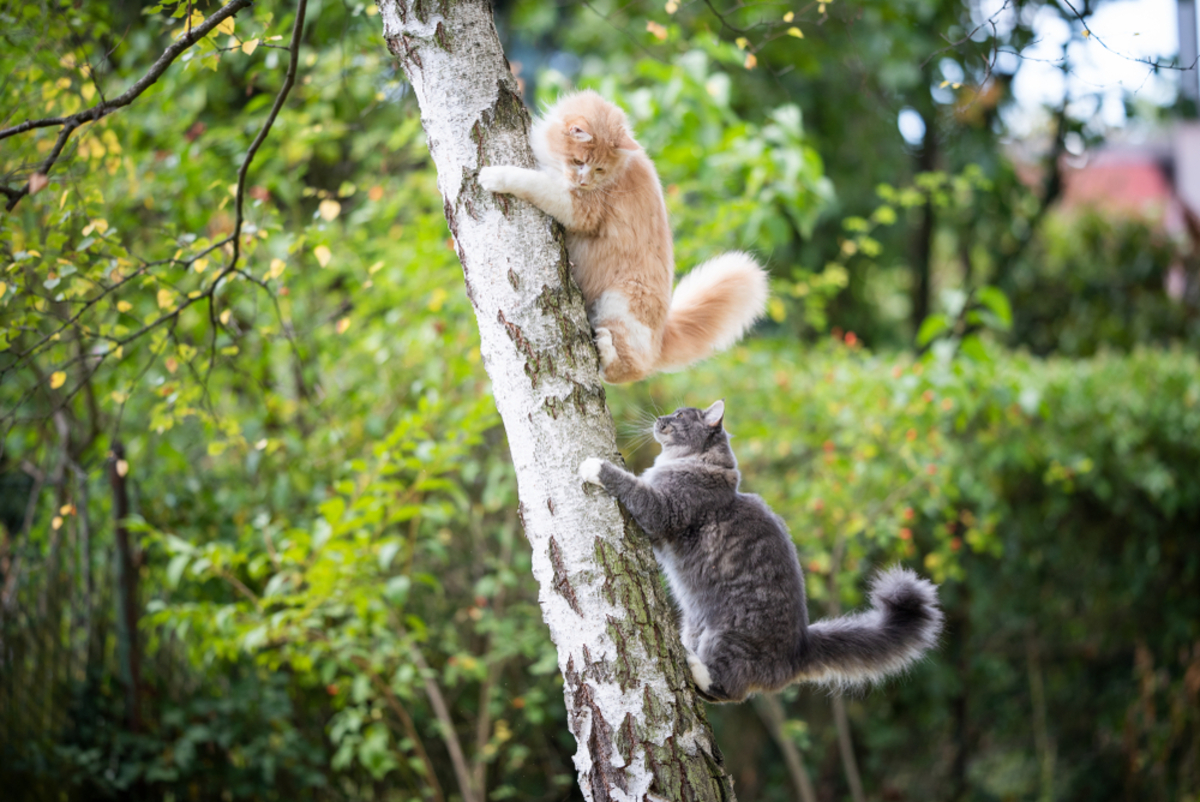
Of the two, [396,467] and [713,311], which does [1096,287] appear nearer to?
[713,311]

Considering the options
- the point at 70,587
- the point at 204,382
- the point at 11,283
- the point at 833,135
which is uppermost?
the point at 833,135

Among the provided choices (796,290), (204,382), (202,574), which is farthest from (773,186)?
(202,574)

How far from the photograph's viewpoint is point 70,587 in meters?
3.36

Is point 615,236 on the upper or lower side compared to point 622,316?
upper

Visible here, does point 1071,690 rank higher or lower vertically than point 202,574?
lower

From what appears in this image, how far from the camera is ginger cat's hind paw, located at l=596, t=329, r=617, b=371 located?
2021 millimetres

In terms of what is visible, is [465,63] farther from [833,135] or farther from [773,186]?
[833,135]

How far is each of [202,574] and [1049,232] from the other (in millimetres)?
8239

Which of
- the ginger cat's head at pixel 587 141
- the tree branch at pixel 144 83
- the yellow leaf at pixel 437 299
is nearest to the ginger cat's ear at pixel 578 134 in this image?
the ginger cat's head at pixel 587 141

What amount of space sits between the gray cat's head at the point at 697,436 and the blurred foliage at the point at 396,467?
14.9 inches

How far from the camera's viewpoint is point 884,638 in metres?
1.96

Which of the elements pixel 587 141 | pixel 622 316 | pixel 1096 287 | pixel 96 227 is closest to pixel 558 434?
pixel 622 316

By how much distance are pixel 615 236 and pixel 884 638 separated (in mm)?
1229

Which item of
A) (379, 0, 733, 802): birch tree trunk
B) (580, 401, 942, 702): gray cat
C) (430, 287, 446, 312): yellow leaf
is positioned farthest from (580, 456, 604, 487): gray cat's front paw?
(430, 287, 446, 312): yellow leaf
